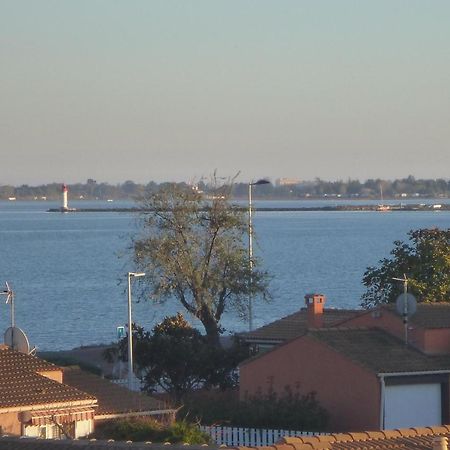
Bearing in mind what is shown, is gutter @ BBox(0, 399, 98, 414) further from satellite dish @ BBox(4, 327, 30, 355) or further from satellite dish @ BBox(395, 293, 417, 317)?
satellite dish @ BBox(395, 293, 417, 317)

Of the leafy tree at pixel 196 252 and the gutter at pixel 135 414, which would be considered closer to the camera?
the gutter at pixel 135 414

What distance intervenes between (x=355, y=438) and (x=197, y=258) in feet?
113

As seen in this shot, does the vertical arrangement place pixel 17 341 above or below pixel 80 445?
below

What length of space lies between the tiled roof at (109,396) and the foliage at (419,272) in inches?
628

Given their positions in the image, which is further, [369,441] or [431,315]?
[431,315]

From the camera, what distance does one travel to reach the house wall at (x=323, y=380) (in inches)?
1110

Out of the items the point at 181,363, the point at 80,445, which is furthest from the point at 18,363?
the point at 181,363

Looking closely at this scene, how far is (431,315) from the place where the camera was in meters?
31.0

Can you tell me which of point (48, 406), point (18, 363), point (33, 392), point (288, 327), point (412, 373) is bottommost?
point (288, 327)

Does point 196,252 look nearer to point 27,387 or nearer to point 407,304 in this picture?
point 407,304

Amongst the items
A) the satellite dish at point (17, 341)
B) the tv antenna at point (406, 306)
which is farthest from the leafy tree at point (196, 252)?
the satellite dish at point (17, 341)

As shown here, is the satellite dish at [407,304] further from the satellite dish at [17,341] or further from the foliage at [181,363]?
the satellite dish at [17,341]

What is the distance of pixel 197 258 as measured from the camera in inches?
1975

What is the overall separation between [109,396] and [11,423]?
165 inches
